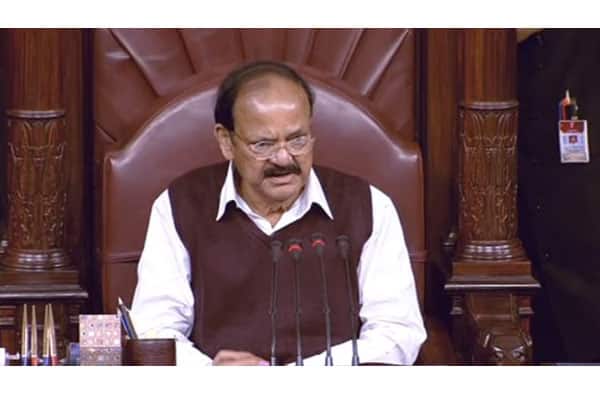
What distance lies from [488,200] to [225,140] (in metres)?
0.54

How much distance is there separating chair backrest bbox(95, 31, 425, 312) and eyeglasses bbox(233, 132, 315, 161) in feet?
0.78

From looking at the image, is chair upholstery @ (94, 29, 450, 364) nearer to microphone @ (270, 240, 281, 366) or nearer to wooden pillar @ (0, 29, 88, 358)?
wooden pillar @ (0, 29, 88, 358)

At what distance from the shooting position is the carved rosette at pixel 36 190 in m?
3.48

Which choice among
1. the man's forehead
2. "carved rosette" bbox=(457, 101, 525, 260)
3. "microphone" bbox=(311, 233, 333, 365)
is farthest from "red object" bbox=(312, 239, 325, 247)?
"carved rosette" bbox=(457, 101, 525, 260)

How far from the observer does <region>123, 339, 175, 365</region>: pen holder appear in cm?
285

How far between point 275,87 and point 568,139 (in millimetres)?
809

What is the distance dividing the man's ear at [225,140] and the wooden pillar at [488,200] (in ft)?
1.59

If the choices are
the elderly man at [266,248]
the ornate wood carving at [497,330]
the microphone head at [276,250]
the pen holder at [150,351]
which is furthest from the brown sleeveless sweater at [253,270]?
the pen holder at [150,351]

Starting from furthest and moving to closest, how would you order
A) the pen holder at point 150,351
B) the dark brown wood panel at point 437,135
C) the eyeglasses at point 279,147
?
the dark brown wood panel at point 437,135, the eyeglasses at point 279,147, the pen holder at point 150,351

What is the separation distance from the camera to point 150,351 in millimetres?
2867

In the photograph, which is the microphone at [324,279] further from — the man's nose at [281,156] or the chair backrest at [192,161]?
the chair backrest at [192,161]

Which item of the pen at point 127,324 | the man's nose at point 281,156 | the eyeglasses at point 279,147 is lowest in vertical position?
the pen at point 127,324

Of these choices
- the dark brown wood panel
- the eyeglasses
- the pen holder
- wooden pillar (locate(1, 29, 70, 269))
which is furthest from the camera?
the dark brown wood panel

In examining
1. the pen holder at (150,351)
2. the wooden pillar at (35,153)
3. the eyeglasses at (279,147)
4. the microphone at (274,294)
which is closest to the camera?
the pen holder at (150,351)
